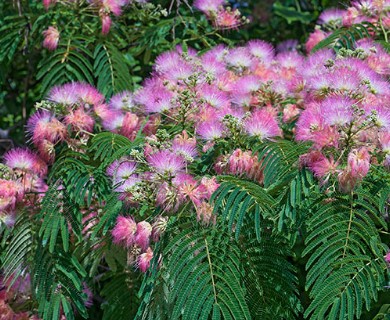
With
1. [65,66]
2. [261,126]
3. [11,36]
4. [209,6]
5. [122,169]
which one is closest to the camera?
[122,169]

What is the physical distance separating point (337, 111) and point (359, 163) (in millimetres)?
192

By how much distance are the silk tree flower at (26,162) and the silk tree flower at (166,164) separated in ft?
2.58

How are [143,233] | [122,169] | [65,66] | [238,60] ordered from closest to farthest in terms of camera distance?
1. [143,233]
2. [122,169]
3. [238,60]
4. [65,66]

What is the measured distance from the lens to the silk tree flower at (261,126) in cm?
304

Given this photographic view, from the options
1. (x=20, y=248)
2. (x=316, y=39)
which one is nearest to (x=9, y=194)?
(x=20, y=248)

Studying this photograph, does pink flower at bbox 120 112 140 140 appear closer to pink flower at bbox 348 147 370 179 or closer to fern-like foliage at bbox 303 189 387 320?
fern-like foliage at bbox 303 189 387 320

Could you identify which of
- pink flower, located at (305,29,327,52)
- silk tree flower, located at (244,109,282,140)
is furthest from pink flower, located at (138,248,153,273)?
pink flower, located at (305,29,327,52)

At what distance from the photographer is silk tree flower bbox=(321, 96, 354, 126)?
2.66 metres

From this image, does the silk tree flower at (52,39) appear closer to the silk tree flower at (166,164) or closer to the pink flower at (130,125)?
the pink flower at (130,125)

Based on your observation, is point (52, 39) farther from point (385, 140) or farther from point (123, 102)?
point (385, 140)

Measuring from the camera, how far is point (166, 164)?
2727mm

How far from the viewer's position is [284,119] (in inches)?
134

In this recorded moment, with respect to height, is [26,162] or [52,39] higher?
[52,39]

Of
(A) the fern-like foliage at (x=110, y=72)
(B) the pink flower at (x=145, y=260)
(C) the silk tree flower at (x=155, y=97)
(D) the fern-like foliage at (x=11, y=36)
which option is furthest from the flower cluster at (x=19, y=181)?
(D) the fern-like foliage at (x=11, y=36)
